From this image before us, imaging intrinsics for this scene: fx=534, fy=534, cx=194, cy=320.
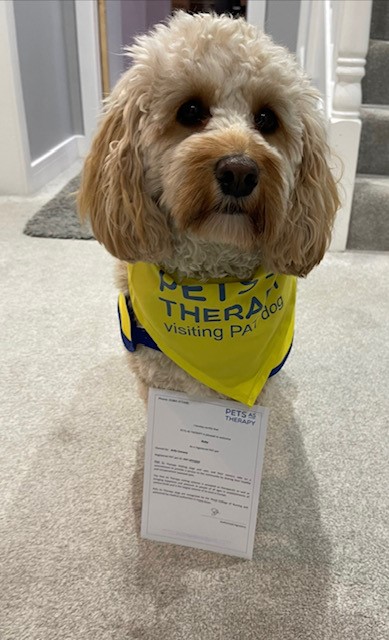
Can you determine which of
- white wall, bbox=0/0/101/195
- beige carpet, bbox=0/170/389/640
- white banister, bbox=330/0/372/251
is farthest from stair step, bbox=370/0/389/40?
beige carpet, bbox=0/170/389/640

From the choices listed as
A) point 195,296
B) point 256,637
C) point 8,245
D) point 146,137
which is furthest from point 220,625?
point 8,245

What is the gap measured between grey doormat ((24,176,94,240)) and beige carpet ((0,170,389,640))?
563mm

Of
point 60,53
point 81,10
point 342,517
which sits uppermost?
point 81,10

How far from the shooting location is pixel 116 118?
0.81 metres

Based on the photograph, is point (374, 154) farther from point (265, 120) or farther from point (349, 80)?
point (265, 120)

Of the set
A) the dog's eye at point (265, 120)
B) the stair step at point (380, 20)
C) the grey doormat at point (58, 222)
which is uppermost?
the stair step at point (380, 20)

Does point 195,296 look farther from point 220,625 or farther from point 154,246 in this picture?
point 220,625

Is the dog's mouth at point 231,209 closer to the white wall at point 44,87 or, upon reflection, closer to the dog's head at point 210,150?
the dog's head at point 210,150

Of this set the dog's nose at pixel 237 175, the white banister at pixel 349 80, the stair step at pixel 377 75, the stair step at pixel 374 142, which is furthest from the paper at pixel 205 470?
the stair step at pixel 377 75

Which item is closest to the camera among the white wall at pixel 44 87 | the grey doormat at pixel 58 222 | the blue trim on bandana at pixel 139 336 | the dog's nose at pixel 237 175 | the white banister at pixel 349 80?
A: the dog's nose at pixel 237 175

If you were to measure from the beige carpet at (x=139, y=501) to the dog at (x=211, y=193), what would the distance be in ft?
0.93

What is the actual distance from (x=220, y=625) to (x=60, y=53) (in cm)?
303

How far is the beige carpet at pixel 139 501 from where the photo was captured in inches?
32.5

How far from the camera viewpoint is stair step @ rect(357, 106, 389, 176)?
2053mm
